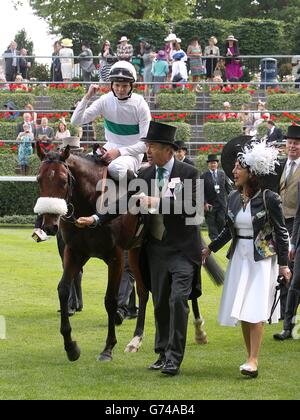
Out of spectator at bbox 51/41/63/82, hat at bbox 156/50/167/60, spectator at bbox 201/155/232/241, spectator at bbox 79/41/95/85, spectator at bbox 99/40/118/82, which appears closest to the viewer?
spectator at bbox 201/155/232/241

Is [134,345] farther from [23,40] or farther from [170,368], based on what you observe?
[23,40]

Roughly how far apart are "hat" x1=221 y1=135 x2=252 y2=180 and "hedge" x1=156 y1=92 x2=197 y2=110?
20010mm

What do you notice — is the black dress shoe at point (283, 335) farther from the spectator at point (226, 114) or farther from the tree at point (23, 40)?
the tree at point (23, 40)

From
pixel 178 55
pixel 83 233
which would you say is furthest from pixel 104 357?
pixel 178 55

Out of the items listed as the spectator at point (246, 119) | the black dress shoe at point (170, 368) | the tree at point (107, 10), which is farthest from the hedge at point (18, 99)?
the black dress shoe at point (170, 368)

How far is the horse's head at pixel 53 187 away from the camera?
27.8 ft

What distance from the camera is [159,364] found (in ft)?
29.1

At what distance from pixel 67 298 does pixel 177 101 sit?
2023cm

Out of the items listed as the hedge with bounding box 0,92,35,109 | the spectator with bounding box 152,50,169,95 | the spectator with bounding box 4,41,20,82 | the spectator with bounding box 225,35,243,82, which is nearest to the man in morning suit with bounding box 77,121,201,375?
the spectator with bounding box 152,50,169,95

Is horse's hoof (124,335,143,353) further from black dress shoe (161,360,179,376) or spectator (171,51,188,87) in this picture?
spectator (171,51,188,87)

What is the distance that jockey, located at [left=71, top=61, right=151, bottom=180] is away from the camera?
9.61 meters

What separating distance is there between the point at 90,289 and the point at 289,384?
643cm

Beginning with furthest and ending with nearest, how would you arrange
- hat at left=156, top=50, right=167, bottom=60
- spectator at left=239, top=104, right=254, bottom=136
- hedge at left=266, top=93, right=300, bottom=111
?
hat at left=156, top=50, right=167, bottom=60 < hedge at left=266, top=93, right=300, bottom=111 < spectator at left=239, top=104, right=254, bottom=136

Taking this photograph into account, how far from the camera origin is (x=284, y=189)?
11.5 meters
